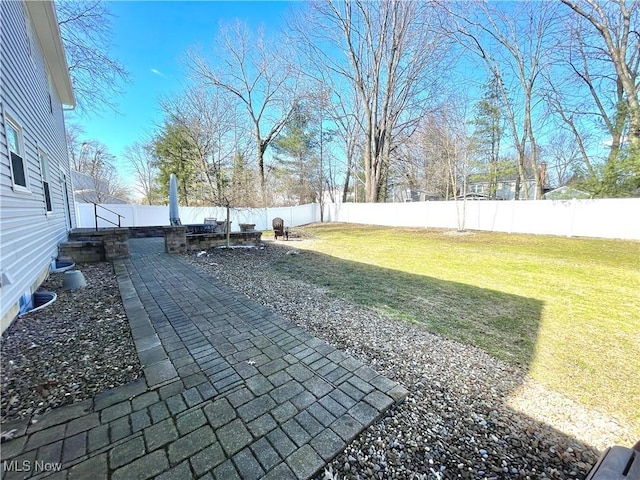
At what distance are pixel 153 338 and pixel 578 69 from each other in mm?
21326

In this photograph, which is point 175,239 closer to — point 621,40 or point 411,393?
point 411,393

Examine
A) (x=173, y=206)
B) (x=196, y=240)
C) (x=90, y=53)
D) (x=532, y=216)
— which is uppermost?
(x=90, y=53)

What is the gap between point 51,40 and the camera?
5.75 metres

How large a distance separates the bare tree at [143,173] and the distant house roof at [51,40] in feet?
54.1

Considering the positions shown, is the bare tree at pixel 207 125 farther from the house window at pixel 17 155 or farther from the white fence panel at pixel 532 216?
the white fence panel at pixel 532 216

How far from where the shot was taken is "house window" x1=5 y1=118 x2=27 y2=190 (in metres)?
3.53

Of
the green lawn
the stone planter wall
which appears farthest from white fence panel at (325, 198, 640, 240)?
the stone planter wall

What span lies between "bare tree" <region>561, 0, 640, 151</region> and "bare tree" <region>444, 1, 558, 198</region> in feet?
5.30

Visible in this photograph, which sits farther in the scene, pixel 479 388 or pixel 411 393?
pixel 479 388

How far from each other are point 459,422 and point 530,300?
3.48m

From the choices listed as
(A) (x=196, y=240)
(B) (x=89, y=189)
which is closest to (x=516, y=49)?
(A) (x=196, y=240)

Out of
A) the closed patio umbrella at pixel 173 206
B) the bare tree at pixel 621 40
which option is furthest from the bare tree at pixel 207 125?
the bare tree at pixel 621 40

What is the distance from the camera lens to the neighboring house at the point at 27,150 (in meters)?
2.91

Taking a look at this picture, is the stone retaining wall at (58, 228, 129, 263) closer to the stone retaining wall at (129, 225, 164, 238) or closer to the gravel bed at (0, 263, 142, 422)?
the gravel bed at (0, 263, 142, 422)
